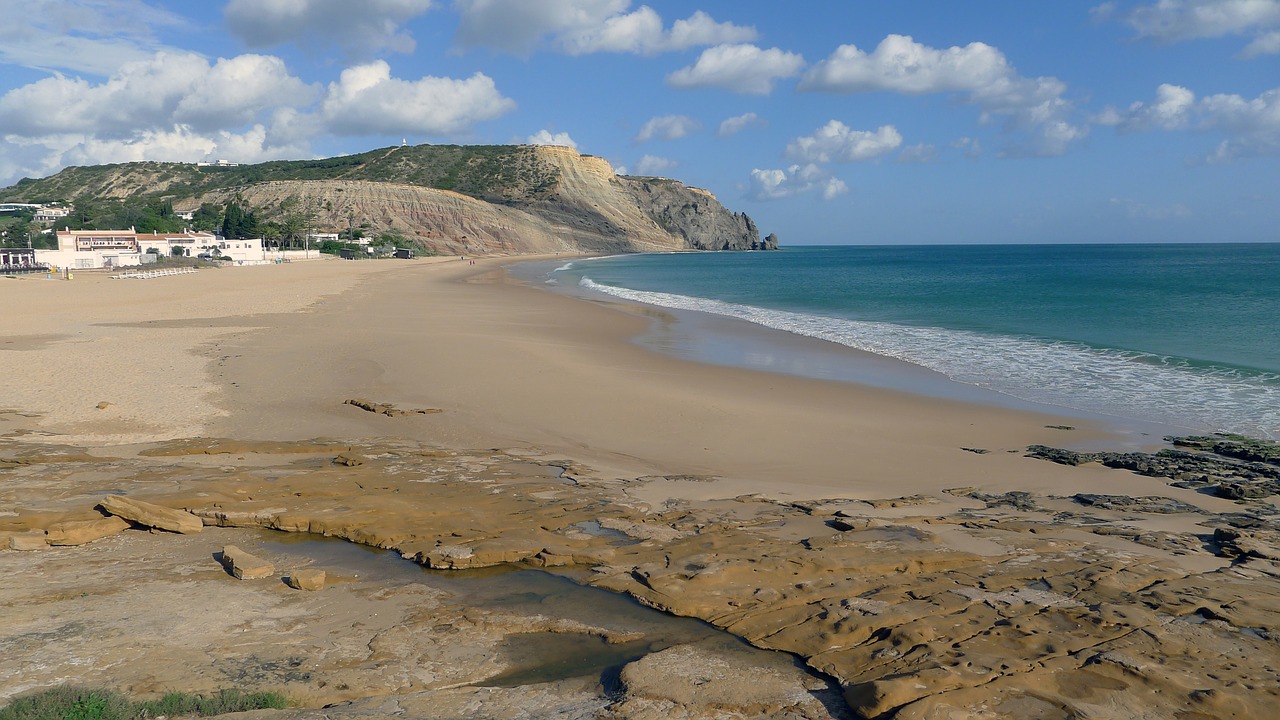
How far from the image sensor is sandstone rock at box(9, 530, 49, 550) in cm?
668

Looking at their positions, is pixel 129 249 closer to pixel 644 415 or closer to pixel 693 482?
pixel 644 415

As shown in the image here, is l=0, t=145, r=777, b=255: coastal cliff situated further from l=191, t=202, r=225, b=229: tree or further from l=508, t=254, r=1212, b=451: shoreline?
l=508, t=254, r=1212, b=451: shoreline

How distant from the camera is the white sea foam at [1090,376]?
1435 centimetres

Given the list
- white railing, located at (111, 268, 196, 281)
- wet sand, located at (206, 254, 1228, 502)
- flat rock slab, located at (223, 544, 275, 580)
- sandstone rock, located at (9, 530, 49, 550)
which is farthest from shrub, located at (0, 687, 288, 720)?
white railing, located at (111, 268, 196, 281)

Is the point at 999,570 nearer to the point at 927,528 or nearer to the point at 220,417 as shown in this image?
the point at 927,528

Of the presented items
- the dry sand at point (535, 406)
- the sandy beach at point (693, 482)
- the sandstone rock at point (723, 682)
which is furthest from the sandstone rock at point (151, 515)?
the sandstone rock at point (723, 682)

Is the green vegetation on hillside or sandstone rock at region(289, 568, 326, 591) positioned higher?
the green vegetation on hillside

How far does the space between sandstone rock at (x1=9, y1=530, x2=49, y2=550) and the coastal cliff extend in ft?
349

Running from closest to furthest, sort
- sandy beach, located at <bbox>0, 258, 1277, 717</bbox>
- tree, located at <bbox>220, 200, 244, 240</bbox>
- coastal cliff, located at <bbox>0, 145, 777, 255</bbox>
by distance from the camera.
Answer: sandy beach, located at <bbox>0, 258, 1277, 717</bbox>, tree, located at <bbox>220, 200, 244, 240</bbox>, coastal cliff, located at <bbox>0, 145, 777, 255</bbox>

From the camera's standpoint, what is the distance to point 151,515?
729cm

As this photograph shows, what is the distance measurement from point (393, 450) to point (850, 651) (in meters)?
7.00

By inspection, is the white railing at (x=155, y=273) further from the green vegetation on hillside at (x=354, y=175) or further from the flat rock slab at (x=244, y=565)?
the green vegetation on hillside at (x=354, y=175)

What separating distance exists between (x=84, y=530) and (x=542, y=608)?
14.2 feet

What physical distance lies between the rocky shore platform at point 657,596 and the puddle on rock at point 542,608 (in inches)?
2.7
